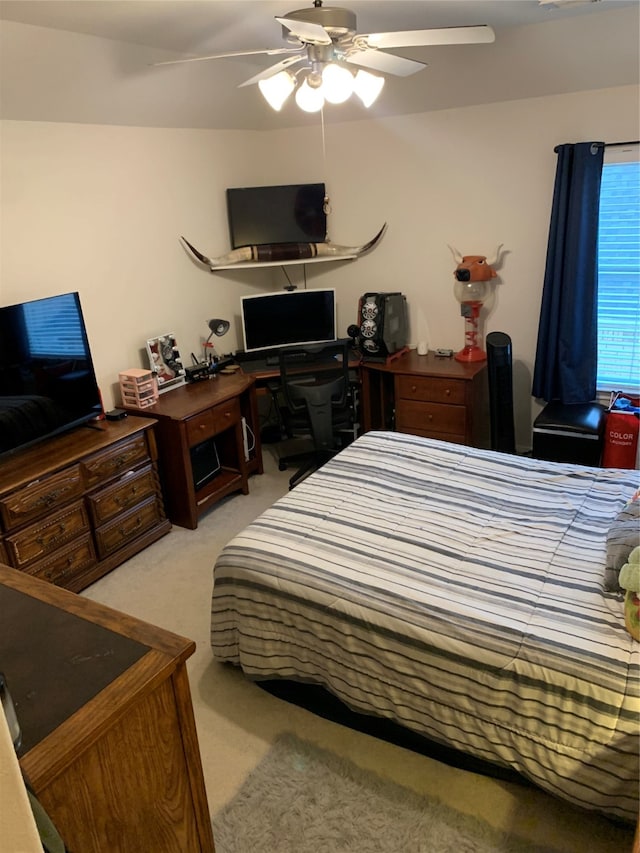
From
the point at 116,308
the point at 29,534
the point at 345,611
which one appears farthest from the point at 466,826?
the point at 116,308

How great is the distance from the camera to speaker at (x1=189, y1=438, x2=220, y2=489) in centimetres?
374

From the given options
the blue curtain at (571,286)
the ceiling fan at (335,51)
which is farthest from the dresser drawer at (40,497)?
the blue curtain at (571,286)

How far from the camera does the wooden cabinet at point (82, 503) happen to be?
2.74 m

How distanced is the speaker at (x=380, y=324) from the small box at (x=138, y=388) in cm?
148

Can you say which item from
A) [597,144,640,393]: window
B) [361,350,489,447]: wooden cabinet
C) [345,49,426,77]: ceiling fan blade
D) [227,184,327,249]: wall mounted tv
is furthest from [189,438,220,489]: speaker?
[597,144,640,393]: window

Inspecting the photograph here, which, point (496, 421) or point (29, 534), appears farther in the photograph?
point (496, 421)

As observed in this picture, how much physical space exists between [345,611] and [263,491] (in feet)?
6.81

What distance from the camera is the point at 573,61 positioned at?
3.24m

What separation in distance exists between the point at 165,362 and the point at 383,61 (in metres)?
2.16

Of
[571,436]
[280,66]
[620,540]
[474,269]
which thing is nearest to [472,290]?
[474,269]

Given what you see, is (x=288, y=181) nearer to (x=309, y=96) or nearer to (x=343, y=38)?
(x=309, y=96)

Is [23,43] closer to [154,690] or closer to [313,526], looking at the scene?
[313,526]

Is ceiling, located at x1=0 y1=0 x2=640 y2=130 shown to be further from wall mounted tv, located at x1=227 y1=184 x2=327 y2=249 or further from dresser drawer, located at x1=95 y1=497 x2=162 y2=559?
dresser drawer, located at x1=95 y1=497 x2=162 y2=559

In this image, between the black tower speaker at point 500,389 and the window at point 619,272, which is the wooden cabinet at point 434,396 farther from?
the window at point 619,272
